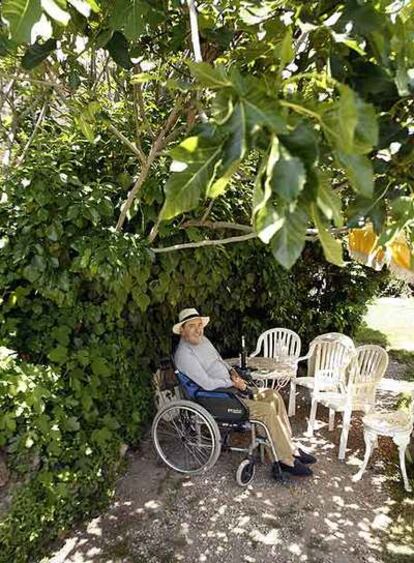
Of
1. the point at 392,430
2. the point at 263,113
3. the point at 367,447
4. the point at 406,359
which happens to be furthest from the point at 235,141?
the point at 406,359

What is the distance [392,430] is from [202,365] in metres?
1.47

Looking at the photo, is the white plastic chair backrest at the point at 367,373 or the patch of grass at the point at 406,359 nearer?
the white plastic chair backrest at the point at 367,373

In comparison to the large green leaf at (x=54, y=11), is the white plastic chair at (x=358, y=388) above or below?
below

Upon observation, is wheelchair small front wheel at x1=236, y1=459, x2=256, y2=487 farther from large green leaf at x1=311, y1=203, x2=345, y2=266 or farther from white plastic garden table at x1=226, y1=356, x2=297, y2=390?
large green leaf at x1=311, y1=203, x2=345, y2=266

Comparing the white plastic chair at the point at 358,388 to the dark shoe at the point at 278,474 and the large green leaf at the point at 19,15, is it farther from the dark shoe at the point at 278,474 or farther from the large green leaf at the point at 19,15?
the large green leaf at the point at 19,15

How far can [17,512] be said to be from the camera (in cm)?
243

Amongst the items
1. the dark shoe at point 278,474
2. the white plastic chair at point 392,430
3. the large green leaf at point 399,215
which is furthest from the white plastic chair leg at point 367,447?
the large green leaf at point 399,215

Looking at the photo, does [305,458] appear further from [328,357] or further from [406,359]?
[406,359]

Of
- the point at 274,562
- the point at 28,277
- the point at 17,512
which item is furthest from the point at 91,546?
the point at 28,277

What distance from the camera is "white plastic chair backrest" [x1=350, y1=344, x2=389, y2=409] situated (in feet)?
12.6

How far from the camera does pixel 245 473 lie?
3.32m

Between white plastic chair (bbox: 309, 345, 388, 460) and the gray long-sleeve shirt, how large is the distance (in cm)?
99

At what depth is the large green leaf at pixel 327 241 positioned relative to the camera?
85 cm

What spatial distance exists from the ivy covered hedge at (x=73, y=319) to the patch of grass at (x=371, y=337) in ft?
14.7
